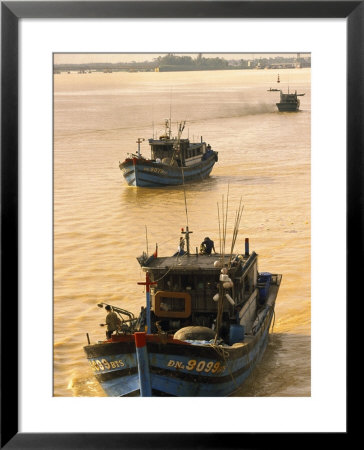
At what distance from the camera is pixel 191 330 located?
11.1m

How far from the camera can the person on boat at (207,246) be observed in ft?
37.3

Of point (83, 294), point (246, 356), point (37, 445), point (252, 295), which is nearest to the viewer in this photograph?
point (37, 445)

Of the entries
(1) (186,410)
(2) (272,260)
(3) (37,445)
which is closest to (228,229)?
(2) (272,260)

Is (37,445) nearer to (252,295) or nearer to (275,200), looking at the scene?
(275,200)

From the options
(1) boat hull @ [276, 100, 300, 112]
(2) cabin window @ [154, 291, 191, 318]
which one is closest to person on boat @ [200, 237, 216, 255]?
(2) cabin window @ [154, 291, 191, 318]

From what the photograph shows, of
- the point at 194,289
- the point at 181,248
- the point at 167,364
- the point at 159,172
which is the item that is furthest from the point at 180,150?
the point at 167,364

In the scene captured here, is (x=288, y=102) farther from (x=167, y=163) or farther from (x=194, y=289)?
(x=167, y=163)

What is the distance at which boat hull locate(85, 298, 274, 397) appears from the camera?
1038 centimetres

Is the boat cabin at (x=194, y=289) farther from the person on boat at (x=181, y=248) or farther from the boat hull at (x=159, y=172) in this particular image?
the boat hull at (x=159, y=172)

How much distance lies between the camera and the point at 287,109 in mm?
10328

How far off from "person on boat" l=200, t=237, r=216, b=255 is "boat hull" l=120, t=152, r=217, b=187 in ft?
2.57

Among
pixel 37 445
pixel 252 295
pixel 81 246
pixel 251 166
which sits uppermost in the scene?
pixel 251 166

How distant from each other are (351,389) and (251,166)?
9.56ft

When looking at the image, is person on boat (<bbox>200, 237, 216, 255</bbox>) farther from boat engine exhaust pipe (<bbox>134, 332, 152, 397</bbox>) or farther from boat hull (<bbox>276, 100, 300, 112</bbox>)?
boat hull (<bbox>276, 100, 300, 112</bbox>)
